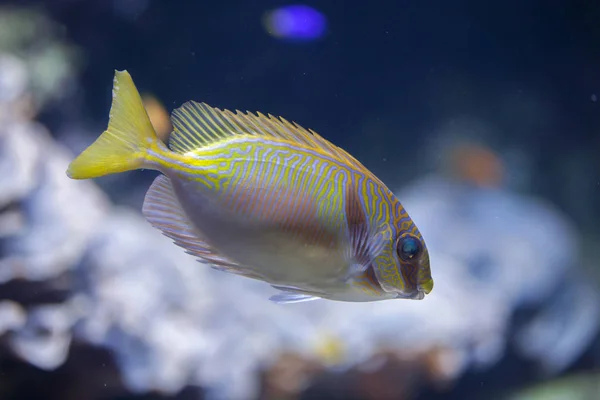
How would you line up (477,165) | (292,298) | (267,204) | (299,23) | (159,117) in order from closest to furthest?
(267,204) → (292,298) → (159,117) → (299,23) → (477,165)

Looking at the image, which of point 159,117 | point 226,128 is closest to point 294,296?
point 226,128

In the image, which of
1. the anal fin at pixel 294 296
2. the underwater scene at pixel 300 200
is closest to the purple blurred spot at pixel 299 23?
the underwater scene at pixel 300 200

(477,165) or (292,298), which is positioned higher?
(477,165)

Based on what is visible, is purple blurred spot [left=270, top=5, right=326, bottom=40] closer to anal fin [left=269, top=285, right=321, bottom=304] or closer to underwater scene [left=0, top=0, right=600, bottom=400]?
underwater scene [left=0, top=0, right=600, bottom=400]

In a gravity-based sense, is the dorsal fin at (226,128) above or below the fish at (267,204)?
above

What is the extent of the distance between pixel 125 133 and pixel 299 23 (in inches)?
85.1

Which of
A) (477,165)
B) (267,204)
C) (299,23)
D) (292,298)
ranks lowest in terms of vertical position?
(292,298)

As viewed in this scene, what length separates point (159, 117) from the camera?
7.14 feet

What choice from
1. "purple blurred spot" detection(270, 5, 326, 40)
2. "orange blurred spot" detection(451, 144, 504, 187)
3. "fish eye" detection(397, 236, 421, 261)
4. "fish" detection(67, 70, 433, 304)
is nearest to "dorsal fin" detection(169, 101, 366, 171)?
"fish" detection(67, 70, 433, 304)

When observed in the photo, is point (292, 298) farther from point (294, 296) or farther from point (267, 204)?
point (267, 204)

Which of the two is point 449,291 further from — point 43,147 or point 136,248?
point 43,147

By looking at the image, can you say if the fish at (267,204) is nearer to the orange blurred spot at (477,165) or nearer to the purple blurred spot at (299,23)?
the purple blurred spot at (299,23)

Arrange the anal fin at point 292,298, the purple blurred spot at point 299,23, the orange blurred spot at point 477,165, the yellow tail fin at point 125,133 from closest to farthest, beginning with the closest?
the yellow tail fin at point 125,133 → the anal fin at point 292,298 → the purple blurred spot at point 299,23 → the orange blurred spot at point 477,165

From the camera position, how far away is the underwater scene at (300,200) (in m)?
1.00
